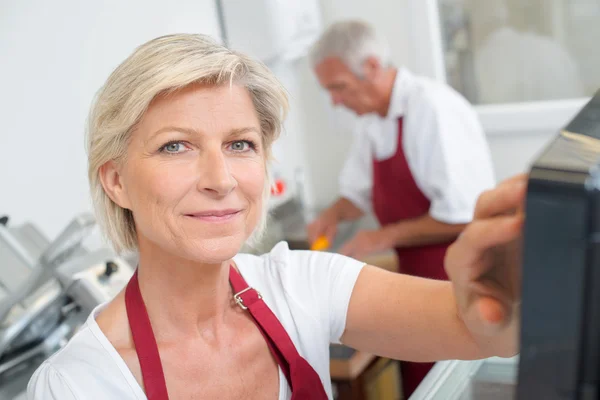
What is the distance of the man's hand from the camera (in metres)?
2.38

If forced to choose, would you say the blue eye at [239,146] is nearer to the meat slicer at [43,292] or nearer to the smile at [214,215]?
the smile at [214,215]

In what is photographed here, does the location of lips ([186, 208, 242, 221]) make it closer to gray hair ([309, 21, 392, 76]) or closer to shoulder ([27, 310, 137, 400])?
shoulder ([27, 310, 137, 400])

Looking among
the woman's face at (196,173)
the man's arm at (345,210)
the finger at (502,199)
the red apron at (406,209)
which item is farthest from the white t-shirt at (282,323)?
the man's arm at (345,210)

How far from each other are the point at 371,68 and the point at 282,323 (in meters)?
1.45

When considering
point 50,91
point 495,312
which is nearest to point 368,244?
point 50,91

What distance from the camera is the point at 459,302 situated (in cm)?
90

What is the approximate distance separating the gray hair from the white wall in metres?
0.67

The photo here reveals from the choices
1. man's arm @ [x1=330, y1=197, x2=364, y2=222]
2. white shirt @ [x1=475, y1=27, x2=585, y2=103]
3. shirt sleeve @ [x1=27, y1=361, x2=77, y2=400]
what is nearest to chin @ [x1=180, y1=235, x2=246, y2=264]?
shirt sleeve @ [x1=27, y1=361, x2=77, y2=400]

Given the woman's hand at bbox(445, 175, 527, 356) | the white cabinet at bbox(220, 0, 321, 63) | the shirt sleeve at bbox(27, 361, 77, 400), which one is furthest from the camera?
the white cabinet at bbox(220, 0, 321, 63)

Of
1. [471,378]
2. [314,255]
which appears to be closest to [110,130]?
[314,255]

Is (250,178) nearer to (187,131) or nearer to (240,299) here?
(187,131)

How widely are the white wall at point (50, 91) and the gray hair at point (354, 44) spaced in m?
0.67

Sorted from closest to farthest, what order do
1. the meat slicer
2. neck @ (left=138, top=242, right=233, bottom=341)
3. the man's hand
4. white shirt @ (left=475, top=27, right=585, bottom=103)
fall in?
neck @ (left=138, top=242, right=233, bottom=341)
the meat slicer
the man's hand
white shirt @ (left=475, top=27, right=585, bottom=103)

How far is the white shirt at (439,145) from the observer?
2268mm
